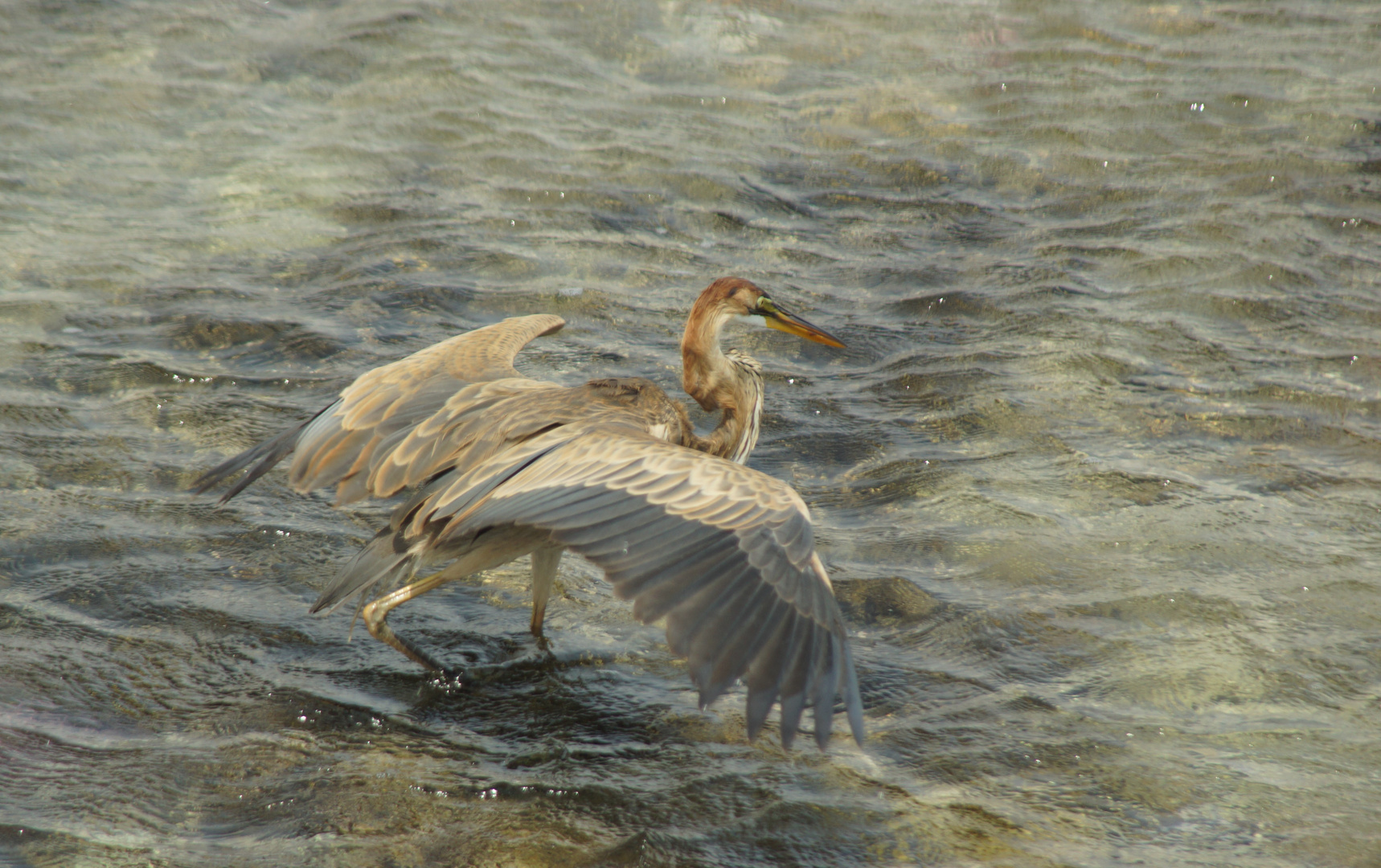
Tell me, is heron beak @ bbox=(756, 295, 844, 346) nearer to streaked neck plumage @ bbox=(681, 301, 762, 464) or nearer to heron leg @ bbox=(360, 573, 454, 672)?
streaked neck plumage @ bbox=(681, 301, 762, 464)

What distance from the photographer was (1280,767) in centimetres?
381

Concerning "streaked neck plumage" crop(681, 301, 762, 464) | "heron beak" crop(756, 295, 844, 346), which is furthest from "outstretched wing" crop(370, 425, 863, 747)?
"heron beak" crop(756, 295, 844, 346)

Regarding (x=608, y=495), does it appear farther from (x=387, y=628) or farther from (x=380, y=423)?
(x=380, y=423)

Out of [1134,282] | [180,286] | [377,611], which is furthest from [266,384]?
[1134,282]

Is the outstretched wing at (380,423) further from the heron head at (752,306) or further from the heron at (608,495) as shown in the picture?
the heron head at (752,306)

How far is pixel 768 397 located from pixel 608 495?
8.99ft

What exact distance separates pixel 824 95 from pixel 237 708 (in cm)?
749

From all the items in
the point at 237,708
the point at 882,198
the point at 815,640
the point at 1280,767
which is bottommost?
the point at 237,708

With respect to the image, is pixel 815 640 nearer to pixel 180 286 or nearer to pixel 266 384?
pixel 266 384

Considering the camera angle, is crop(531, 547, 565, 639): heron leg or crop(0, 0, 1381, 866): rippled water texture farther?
crop(531, 547, 565, 639): heron leg

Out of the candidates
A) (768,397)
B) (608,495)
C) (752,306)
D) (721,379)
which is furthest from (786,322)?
(608,495)

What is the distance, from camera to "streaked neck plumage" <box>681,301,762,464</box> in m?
5.18

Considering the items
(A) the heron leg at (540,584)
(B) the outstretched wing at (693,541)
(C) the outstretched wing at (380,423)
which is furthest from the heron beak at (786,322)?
(A) the heron leg at (540,584)

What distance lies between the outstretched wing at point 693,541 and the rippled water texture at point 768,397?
61 cm
